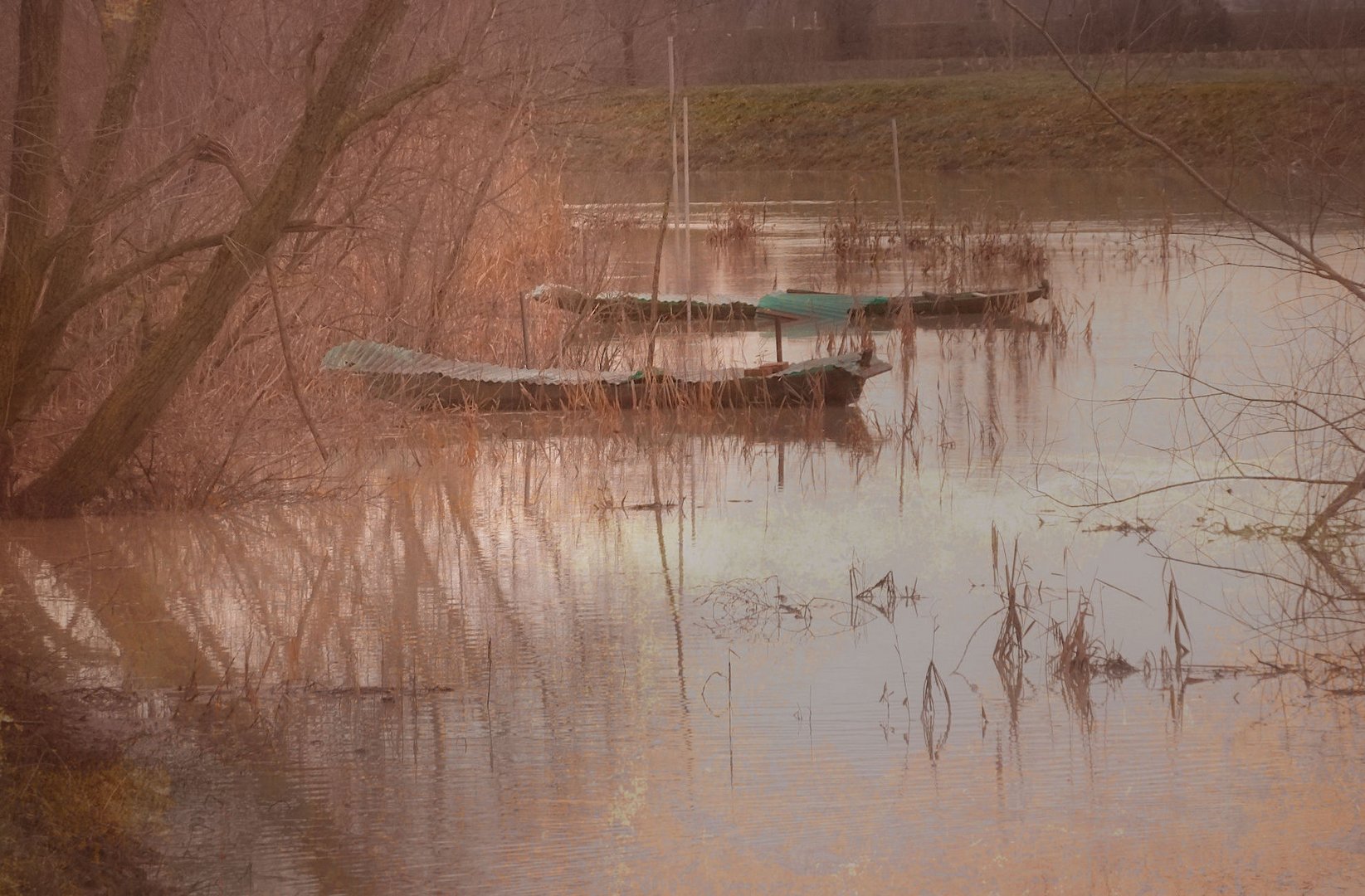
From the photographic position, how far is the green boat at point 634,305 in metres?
13.6

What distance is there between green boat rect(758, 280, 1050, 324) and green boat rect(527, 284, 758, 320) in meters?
0.36

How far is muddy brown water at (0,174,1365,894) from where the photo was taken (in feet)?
15.4

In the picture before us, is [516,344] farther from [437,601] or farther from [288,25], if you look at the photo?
[437,601]

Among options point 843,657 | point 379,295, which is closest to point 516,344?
point 379,295

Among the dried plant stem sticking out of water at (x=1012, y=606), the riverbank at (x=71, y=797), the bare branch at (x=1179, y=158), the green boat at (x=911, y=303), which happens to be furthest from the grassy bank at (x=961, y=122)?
the riverbank at (x=71, y=797)

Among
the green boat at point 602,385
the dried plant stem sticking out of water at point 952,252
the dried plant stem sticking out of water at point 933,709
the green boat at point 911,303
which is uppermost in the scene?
the dried plant stem sticking out of water at point 952,252

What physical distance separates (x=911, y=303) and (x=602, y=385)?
5.00 meters

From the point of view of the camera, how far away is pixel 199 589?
296 inches

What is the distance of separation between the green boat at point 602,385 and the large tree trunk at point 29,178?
318 centimetres

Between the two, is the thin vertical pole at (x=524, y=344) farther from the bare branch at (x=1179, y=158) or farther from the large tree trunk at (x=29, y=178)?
the bare branch at (x=1179, y=158)

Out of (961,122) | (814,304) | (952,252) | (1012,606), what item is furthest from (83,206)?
(961,122)

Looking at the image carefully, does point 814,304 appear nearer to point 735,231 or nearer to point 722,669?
point 735,231

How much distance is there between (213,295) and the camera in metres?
8.04

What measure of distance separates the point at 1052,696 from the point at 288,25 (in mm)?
7034
